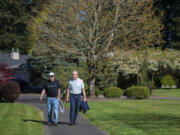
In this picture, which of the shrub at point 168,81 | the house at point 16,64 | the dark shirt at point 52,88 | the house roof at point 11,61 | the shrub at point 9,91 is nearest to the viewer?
the dark shirt at point 52,88

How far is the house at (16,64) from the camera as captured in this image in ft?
178

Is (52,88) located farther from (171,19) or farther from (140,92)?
(171,19)

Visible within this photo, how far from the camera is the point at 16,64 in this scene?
56.6 metres

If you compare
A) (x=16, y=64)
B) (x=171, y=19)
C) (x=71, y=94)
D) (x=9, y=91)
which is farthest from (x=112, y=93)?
(x=16, y=64)

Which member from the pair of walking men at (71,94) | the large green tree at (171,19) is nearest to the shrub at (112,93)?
the pair of walking men at (71,94)

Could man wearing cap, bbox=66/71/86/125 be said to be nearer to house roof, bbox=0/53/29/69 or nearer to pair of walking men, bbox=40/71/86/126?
pair of walking men, bbox=40/71/86/126

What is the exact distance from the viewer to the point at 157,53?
41.3m

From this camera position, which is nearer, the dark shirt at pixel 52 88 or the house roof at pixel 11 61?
the dark shirt at pixel 52 88

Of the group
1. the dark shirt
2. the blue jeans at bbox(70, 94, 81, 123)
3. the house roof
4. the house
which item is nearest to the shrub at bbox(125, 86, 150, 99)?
the blue jeans at bbox(70, 94, 81, 123)

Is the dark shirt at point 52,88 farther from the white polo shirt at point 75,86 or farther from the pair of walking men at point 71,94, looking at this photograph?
the white polo shirt at point 75,86

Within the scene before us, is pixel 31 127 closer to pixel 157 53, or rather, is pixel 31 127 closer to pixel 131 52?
pixel 131 52

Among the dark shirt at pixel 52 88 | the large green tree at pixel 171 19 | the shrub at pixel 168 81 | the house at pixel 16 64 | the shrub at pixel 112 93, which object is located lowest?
the shrub at pixel 112 93

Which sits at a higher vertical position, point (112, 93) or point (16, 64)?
point (16, 64)

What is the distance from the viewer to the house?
178 feet
